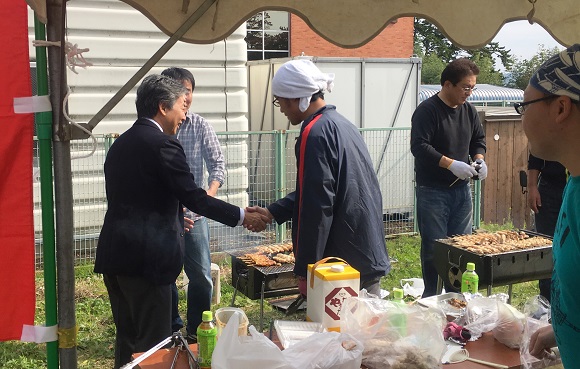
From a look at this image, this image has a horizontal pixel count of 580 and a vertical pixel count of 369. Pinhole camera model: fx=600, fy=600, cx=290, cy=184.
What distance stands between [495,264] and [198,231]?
90.2 inches

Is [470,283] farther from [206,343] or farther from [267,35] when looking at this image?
[267,35]

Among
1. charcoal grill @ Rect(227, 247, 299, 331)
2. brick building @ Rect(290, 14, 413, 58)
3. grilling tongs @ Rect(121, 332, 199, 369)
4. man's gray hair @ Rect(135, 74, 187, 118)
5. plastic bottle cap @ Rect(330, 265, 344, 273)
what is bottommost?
charcoal grill @ Rect(227, 247, 299, 331)

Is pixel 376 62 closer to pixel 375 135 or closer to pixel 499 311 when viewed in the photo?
pixel 375 135

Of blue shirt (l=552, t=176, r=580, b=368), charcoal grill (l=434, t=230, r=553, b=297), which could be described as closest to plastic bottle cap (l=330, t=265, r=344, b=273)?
blue shirt (l=552, t=176, r=580, b=368)

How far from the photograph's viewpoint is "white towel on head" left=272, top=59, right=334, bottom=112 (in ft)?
10.7

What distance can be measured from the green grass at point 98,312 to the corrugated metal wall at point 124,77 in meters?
0.93

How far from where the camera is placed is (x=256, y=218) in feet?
12.2

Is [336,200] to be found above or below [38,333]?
above

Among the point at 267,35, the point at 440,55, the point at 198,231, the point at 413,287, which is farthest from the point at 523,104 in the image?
the point at 440,55

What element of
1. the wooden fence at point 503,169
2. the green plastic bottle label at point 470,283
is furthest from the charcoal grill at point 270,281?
the wooden fence at point 503,169

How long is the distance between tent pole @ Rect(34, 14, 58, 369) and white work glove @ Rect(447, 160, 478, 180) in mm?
3435

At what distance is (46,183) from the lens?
2402 millimetres

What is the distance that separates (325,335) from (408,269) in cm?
529

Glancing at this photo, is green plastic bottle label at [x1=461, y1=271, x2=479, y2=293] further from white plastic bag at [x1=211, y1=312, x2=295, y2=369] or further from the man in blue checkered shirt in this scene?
the man in blue checkered shirt
